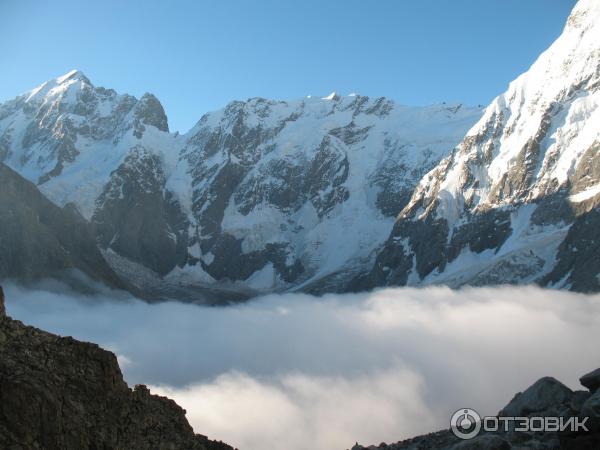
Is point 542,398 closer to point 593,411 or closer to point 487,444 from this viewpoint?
point 487,444

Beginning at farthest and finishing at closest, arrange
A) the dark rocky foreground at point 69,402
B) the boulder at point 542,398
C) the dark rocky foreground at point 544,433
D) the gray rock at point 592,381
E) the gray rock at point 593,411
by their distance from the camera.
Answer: the boulder at point 542,398 → the gray rock at point 592,381 → the dark rocky foreground at point 544,433 → the gray rock at point 593,411 → the dark rocky foreground at point 69,402

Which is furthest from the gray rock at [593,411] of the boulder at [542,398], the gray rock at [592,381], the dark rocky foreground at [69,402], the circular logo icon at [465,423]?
the dark rocky foreground at [69,402]

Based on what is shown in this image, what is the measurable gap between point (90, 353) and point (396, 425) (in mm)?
139447

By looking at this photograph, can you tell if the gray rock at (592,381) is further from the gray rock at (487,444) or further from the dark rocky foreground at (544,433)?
the gray rock at (487,444)

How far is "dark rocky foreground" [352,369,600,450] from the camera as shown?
95.3 ft

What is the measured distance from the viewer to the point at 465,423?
4072 cm

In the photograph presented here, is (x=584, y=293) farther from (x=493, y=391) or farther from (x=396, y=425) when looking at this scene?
(x=396, y=425)

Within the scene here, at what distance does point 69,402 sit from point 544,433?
20789 millimetres

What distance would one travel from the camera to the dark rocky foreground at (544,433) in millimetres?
29056

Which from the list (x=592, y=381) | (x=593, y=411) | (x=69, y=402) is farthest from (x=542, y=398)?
Result: (x=69, y=402)

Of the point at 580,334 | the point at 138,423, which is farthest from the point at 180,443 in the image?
the point at 580,334

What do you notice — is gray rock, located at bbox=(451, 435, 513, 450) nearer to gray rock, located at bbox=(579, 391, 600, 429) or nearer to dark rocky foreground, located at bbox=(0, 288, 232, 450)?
gray rock, located at bbox=(579, 391, 600, 429)

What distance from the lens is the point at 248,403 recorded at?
187625 mm

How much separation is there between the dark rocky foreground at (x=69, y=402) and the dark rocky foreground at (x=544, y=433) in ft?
44.0
